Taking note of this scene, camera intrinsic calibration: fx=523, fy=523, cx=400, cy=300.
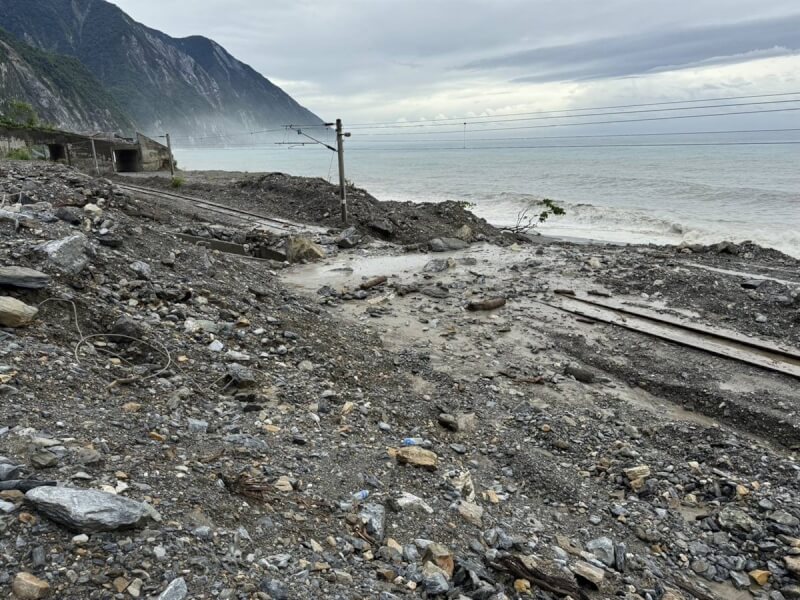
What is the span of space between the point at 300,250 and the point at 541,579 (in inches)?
460

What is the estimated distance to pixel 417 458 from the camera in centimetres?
507

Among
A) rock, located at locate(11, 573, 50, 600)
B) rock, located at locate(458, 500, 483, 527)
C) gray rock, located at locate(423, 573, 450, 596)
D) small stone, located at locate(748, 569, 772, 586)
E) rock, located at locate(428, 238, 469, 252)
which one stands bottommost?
small stone, located at locate(748, 569, 772, 586)

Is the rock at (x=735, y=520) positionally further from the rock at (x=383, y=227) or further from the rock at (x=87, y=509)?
the rock at (x=383, y=227)

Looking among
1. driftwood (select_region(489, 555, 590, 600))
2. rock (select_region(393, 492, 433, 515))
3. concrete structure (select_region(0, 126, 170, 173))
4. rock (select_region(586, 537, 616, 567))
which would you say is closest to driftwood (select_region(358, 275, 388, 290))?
rock (select_region(393, 492, 433, 515))

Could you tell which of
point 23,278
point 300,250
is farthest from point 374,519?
point 300,250

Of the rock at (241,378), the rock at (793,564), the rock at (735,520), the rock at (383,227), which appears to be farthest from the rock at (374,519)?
the rock at (383,227)

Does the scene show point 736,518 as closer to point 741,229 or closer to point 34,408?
point 34,408

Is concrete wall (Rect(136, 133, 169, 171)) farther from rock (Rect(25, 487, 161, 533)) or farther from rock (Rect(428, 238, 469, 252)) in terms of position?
rock (Rect(25, 487, 161, 533))

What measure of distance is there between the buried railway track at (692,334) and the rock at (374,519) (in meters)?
6.80

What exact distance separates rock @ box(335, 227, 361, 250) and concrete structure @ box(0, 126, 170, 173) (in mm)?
20017

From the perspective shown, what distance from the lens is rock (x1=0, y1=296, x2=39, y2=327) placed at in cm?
535

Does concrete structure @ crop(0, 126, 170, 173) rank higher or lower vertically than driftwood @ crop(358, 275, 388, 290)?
higher

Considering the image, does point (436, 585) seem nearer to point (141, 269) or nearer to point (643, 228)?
point (141, 269)

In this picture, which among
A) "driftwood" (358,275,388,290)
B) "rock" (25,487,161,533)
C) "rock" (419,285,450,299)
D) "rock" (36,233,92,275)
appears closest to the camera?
"rock" (25,487,161,533)
